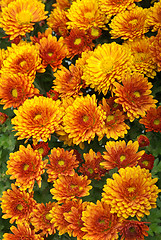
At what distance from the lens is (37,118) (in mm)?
1175

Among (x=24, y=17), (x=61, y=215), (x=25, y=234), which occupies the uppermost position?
(x=24, y=17)

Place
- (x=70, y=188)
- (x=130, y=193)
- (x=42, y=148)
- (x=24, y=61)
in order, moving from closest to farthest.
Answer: (x=130, y=193) → (x=70, y=188) → (x=42, y=148) → (x=24, y=61)

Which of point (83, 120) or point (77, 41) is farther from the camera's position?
point (77, 41)

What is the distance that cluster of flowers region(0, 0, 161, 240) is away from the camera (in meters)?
1.03

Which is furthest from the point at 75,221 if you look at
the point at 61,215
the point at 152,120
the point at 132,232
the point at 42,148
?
the point at 152,120

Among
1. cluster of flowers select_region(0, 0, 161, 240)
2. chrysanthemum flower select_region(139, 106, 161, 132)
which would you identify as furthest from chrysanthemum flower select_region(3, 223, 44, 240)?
chrysanthemum flower select_region(139, 106, 161, 132)

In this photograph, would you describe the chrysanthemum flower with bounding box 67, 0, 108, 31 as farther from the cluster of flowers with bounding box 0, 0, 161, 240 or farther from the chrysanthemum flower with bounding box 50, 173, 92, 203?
the chrysanthemum flower with bounding box 50, 173, 92, 203

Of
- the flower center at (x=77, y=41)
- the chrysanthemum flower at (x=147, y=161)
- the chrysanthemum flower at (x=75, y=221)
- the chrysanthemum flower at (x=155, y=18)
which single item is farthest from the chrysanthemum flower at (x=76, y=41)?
the chrysanthemum flower at (x=75, y=221)

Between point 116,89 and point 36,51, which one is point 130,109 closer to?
point 116,89

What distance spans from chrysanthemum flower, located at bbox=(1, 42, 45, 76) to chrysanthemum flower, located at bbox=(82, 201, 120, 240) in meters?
0.52

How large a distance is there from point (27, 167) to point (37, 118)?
0.15 meters

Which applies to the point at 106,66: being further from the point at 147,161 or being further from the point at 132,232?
the point at 132,232

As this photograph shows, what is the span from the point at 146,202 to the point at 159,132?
0.37 meters

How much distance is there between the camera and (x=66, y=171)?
1.14m
